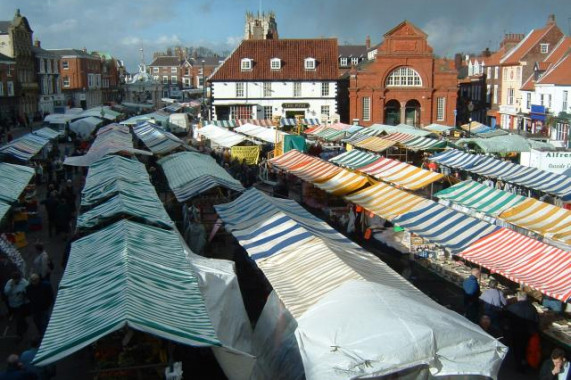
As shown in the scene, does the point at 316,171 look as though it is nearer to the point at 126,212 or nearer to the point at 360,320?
the point at 126,212

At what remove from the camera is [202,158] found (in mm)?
20891

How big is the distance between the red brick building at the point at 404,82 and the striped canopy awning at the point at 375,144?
1703cm

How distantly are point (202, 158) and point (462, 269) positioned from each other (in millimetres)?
10690

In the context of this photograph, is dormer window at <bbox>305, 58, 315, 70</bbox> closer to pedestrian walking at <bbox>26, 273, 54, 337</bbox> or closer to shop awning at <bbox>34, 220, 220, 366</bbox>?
shop awning at <bbox>34, 220, 220, 366</bbox>

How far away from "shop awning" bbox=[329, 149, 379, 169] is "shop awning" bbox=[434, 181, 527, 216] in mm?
5498

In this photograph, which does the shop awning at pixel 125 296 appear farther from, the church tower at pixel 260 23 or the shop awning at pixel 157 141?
the church tower at pixel 260 23

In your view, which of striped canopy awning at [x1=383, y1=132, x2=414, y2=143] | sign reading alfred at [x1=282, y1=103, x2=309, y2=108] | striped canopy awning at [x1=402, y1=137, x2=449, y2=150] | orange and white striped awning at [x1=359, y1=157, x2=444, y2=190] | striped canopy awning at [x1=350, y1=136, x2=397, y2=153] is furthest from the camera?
sign reading alfred at [x1=282, y1=103, x2=309, y2=108]

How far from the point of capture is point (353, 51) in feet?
250

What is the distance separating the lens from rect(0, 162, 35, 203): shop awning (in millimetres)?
14609

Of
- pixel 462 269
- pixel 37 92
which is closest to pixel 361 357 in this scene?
pixel 462 269

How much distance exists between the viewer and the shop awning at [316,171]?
64.7 feet

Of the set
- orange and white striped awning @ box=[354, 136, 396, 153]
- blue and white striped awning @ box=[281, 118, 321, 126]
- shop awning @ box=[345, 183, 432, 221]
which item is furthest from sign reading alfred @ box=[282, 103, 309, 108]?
shop awning @ box=[345, 183, 432, 221]

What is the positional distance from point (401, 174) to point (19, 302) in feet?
41.2

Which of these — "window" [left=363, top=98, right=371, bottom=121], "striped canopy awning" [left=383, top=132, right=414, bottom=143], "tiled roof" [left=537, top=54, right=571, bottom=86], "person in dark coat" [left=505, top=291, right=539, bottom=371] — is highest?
"tiled roof" [left=537, top=54, right=571, bottom=86]
